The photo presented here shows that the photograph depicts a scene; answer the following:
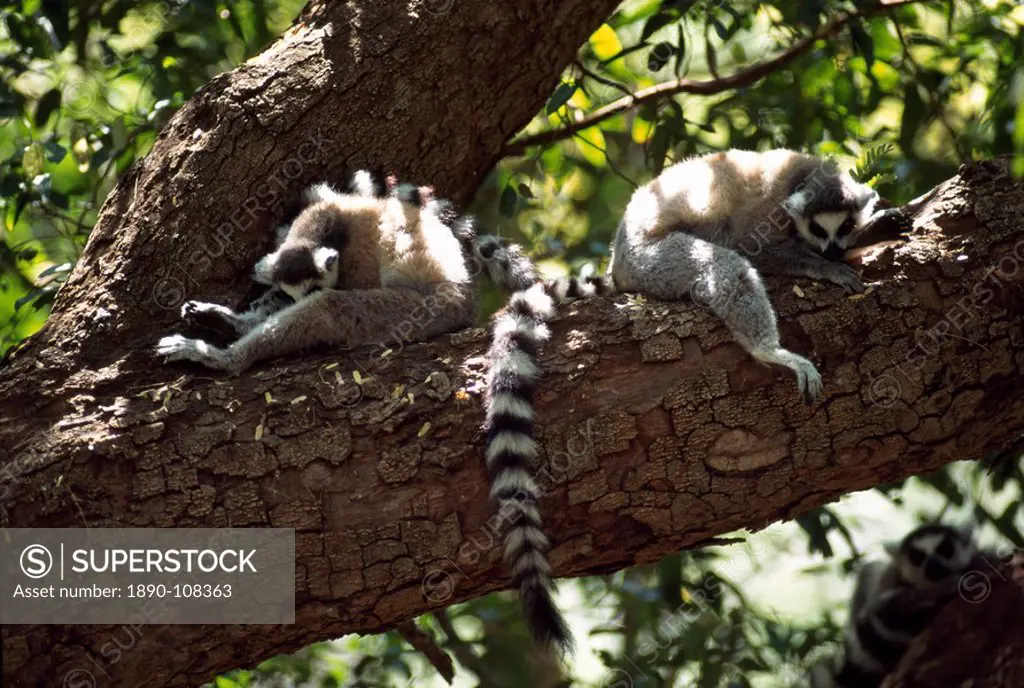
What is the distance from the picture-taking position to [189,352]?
4.54m

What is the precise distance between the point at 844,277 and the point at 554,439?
1750 millimetres

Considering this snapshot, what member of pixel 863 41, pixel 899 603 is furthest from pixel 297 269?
pixel 899 603

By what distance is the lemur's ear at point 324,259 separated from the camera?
16.9ft

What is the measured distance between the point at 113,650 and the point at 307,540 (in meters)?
0.85

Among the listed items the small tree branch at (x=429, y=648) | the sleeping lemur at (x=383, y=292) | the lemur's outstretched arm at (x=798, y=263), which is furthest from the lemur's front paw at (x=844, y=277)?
the small tree branch at (x=429, y=648)

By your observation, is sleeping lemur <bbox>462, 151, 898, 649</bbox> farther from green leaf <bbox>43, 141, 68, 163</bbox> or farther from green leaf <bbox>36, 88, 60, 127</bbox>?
green leaf <bbox>36, 88, 60, 127</bbox>

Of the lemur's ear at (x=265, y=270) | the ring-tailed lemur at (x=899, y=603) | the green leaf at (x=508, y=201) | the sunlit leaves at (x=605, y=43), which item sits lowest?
the ring-tailed lemur at (x=899, y=603)

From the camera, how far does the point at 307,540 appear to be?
13.0 ft

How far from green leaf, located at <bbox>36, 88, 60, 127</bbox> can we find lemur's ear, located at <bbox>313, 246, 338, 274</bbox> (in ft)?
7.75

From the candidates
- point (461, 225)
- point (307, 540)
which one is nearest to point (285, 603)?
point (307, 540)

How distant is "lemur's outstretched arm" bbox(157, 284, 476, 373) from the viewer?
4.58 meters

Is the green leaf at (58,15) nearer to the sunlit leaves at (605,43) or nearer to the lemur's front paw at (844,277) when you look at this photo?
the sunlit leaves at (605,43)

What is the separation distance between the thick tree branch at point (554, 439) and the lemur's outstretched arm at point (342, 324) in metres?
0.14

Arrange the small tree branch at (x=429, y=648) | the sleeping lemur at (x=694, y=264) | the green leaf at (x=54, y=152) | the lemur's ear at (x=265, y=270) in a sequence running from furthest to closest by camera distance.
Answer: the green leaf at (x=54, y=152)
the small tree branch at (x=429, y=648)
the lemur's ear at (x=265, y=270)
the sleeping lemur at (x=694, y=264)
